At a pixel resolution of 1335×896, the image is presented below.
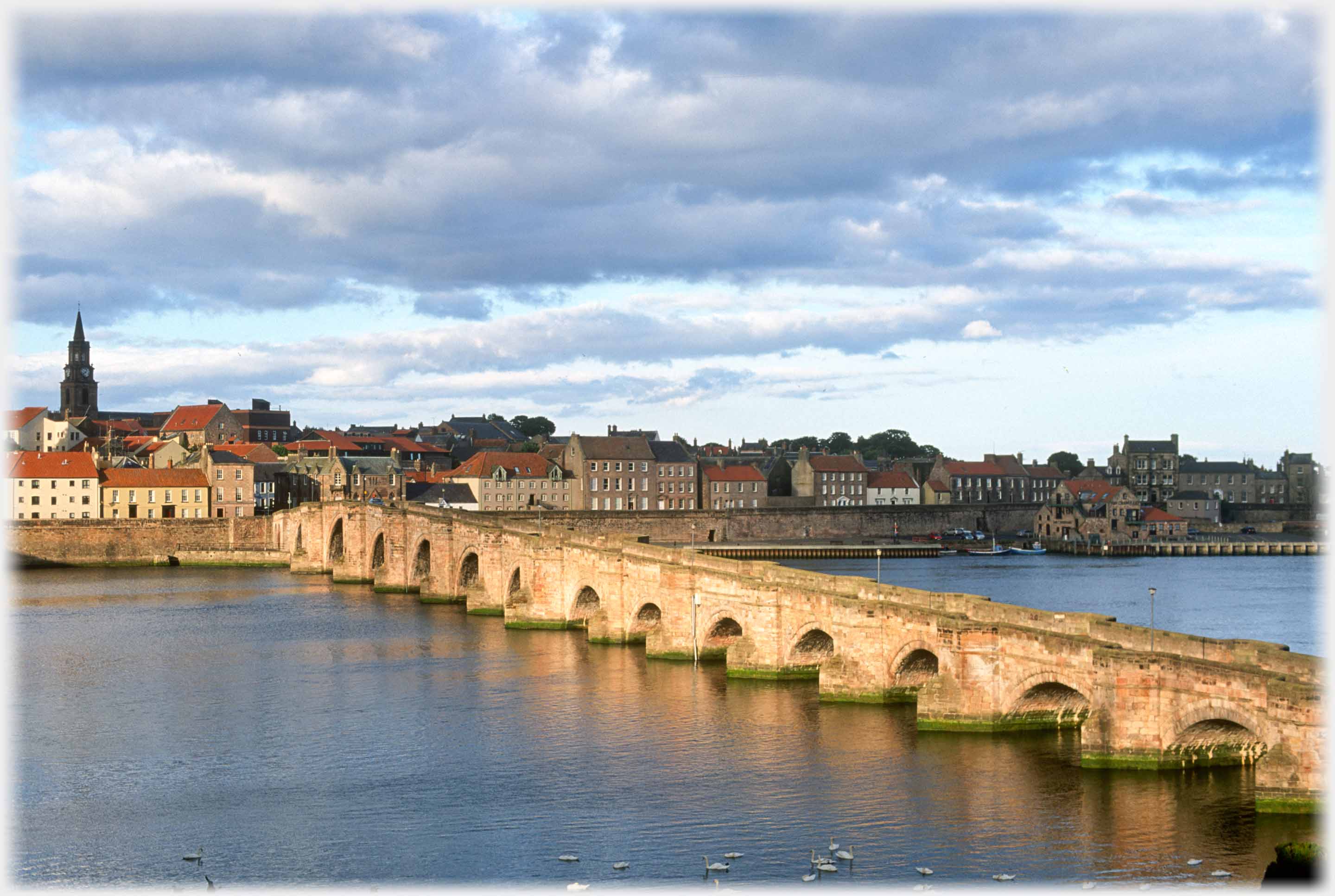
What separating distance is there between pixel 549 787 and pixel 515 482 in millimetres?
107090

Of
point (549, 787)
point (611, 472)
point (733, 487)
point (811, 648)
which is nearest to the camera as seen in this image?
point (549, 787)

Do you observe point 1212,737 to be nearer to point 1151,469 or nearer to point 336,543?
point 336,543

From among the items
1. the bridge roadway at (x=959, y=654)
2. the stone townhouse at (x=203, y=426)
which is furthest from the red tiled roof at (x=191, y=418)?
the bridge roadway at (x=959, y=654)

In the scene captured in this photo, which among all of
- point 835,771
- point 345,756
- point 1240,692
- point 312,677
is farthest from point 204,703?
point 1240,692

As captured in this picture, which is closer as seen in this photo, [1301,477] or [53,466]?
[53,466]

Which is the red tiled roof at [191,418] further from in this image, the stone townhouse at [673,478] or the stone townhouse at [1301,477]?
the stone townhouse at [1301,477]

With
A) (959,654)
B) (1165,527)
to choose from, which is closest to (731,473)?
(1165,527)

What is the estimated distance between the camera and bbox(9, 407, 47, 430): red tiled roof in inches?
6270

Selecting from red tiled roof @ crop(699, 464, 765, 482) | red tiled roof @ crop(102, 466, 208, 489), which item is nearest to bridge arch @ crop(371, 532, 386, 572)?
red tiled roof @ crop(102, 466, 208, 489)

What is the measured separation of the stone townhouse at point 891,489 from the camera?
569 ft

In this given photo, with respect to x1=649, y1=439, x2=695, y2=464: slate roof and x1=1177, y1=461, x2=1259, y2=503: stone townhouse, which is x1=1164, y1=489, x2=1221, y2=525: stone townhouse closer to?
x1=1177, y1=461, x2=1259, y2=503: stone townhouse

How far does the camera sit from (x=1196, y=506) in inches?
6885

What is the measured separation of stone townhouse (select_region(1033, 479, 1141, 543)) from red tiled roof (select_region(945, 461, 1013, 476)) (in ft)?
46.2

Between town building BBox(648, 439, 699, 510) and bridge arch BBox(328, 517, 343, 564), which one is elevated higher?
town building BBox(648, 439, 699, 510)
